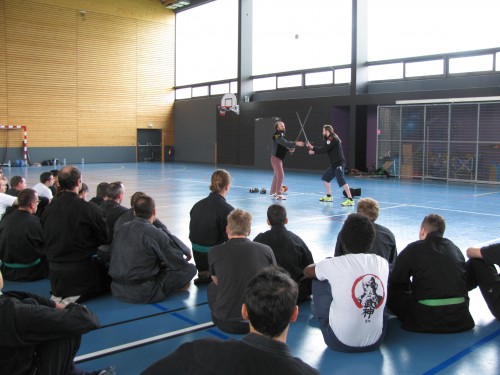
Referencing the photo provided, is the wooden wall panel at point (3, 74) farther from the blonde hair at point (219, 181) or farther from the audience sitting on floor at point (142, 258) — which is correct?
the audience sitting on floor at point (142, 258)

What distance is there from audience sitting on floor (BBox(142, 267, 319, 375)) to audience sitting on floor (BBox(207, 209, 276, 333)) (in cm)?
212

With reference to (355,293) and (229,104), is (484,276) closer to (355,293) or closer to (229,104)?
(355,293)

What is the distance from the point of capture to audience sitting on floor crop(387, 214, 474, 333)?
419cm

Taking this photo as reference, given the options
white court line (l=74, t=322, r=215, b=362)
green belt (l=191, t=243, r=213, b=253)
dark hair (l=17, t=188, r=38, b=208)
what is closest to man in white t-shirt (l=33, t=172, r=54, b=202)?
dark hair (l=17, t=188, r=38, b=208)

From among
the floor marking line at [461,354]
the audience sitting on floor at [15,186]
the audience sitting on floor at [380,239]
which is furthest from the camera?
the audience sitting on floor at [15,186]

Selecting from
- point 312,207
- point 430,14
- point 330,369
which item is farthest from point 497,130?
point 330,369

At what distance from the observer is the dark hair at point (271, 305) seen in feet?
6.35

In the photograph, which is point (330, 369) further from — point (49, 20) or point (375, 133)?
point (49, 20)

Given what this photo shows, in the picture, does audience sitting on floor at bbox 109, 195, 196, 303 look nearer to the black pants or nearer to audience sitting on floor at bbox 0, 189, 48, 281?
audience sitting on floor at bbox 0, 189, 48, 281

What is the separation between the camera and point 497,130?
1798cm

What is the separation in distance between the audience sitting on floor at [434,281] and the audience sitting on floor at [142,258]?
2278 mm

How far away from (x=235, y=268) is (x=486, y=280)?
90.2 inches

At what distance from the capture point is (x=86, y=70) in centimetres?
2939

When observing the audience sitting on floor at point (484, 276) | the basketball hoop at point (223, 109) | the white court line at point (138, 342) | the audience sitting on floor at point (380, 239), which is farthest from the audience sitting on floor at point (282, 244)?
Result: the basketball hoop at point (223, 109)
